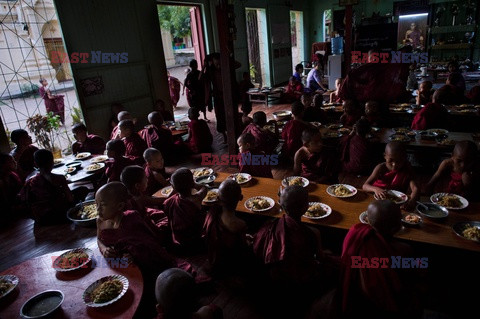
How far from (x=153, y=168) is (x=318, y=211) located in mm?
2323

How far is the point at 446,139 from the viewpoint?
468 centimetres

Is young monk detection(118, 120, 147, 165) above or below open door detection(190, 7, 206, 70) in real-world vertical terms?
below

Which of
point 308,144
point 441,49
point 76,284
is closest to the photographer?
point 76,284

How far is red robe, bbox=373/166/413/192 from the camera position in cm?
350

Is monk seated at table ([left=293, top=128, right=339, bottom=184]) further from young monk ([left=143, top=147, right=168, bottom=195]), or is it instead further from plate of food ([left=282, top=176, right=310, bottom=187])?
young monk ([left=143, top=147, right=168, bottom=195])

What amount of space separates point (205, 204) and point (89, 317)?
5.61 feet

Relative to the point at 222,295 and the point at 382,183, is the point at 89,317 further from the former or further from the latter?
the point at 382,183

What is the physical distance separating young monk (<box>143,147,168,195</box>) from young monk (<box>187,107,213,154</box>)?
2.85 meters

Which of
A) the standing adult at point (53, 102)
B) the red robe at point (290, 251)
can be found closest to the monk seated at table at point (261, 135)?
the red robe at point (290, 251)

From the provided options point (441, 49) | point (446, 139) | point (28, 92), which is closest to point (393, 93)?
point (446, 139)

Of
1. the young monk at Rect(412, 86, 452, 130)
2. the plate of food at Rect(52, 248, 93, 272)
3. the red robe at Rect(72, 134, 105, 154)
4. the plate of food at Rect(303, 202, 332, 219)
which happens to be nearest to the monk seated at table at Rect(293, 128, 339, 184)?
the plate of food at Rect(303, 202, 332, 219)

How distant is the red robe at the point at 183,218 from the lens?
3376 mm

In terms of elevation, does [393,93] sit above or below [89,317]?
above

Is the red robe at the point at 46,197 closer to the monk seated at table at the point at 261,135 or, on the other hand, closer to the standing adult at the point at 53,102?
the monk seated at table at the point at 261,135
